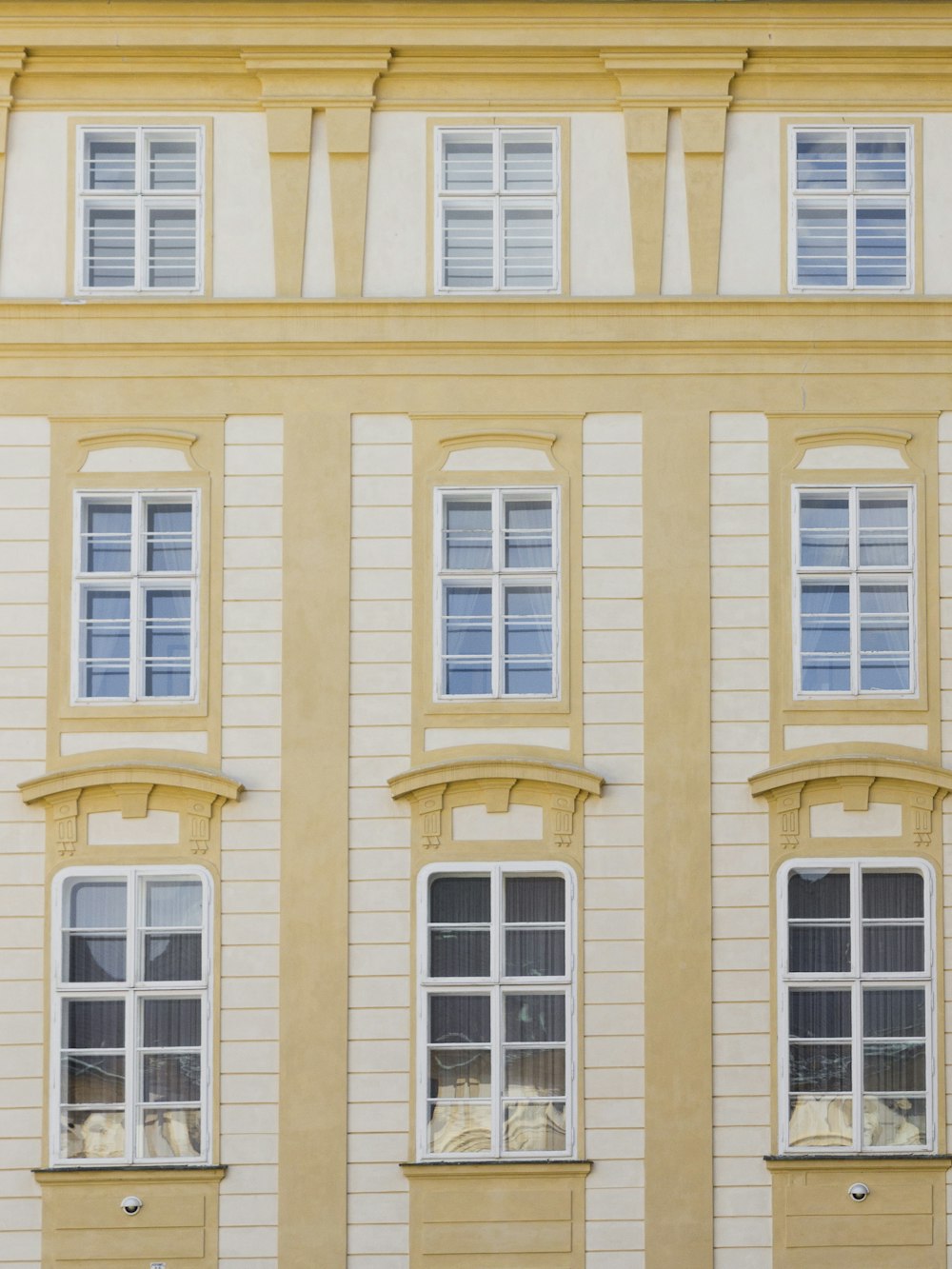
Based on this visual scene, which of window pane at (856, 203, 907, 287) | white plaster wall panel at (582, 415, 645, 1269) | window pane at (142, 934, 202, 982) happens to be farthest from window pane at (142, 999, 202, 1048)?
window pane at (856, 203, 907, 287)

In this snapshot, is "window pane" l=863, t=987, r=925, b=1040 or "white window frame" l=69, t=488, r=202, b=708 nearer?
"window pane" l=863, t=987, r=925, b=1040

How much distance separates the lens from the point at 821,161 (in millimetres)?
15695

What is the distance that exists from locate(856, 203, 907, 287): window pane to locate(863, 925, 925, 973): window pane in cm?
551

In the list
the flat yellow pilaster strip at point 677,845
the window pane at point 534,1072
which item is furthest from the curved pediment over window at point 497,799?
the window pane at point 534,1072

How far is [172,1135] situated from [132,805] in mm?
2717

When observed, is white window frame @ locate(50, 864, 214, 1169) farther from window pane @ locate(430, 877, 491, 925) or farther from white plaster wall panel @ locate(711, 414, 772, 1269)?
white plaster wall panel @ locate(711, 414, 772, 1269)

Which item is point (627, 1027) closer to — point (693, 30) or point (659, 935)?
point (659, 935)

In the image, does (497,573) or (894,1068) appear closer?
(894,1068)

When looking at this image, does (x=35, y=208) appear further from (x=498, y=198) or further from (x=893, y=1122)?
(x=893, y=1122)

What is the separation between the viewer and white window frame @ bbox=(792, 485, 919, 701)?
49.9ft

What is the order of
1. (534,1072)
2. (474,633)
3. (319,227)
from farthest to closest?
1. (319,227)
2. (474,633)
3. (534,1072)

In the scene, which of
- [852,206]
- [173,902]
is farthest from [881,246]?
[173,902]

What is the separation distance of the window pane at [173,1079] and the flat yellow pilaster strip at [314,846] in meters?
0.76

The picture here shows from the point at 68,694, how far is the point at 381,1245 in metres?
5.22
